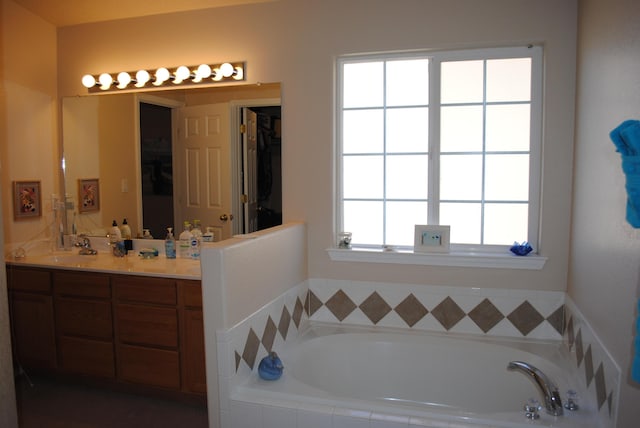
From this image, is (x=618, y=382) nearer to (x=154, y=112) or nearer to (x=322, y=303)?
(x=322, y=303)

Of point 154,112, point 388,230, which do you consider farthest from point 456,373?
point 154,112

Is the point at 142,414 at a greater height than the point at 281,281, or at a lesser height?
lesser

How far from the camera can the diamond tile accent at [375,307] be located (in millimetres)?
2873

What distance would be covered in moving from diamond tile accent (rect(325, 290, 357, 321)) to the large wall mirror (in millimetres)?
624

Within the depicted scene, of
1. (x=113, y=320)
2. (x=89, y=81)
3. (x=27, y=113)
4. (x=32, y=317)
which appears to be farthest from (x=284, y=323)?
(x=27, y=113)

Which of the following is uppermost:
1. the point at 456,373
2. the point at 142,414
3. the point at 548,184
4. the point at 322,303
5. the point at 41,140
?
the point at 41,140

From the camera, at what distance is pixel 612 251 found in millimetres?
1749

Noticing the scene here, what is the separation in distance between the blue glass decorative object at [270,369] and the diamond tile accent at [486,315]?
1.25m

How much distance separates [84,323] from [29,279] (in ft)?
1.72

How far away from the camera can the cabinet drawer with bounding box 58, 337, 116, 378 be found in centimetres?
290

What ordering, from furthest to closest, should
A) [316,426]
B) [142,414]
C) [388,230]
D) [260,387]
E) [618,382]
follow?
[388,230], [142,414], [260,387], [316,426], [618,382]

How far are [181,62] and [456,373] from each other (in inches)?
105

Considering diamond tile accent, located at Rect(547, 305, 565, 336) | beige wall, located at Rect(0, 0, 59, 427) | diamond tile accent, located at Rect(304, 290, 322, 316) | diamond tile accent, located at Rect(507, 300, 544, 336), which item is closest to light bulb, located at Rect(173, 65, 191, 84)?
beige wall, located at Rect(0, 0, 59, 427)

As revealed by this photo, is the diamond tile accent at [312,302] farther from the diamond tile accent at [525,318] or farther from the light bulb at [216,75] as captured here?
the light bulb at [216,75]
